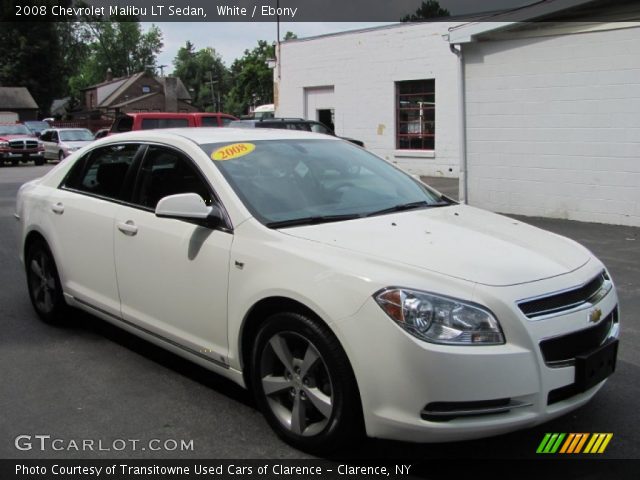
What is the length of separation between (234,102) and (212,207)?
8969 centimetres

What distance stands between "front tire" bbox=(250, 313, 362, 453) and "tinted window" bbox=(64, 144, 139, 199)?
6.17ft

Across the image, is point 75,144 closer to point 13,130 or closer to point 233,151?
point 13,130

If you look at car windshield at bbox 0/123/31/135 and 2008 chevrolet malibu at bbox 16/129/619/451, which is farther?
car windshield at bbox 0/123/31/135

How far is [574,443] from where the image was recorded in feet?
11.6

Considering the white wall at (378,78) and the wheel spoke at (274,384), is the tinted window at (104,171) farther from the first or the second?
the white wall at (378,78)

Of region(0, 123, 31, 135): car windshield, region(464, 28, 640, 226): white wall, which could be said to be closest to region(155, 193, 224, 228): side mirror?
region(464, 28, 640, 226): white wall

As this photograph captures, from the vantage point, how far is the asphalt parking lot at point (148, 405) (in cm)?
351

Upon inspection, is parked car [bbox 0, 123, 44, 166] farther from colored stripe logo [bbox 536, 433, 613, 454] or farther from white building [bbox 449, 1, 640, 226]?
colored stripe logo [bbox 536, 433, 613, 454]

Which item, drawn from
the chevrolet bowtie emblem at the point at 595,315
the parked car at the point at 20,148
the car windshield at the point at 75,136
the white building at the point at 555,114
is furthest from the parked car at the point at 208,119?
the chevrolet bowtie emblem at the point at 595,315

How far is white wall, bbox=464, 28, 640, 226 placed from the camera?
10398 millimetres

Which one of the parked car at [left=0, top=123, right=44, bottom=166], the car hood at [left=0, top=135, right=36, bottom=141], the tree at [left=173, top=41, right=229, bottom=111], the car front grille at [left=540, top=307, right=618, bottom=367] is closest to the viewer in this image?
the car front grille at [left=540, top=307, right=618, bottom=367]

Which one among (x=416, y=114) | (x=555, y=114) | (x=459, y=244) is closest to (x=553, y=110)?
(x=555, y=114)

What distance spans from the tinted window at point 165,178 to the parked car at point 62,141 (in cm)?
2487

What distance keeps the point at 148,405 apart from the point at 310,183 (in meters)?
1.63
